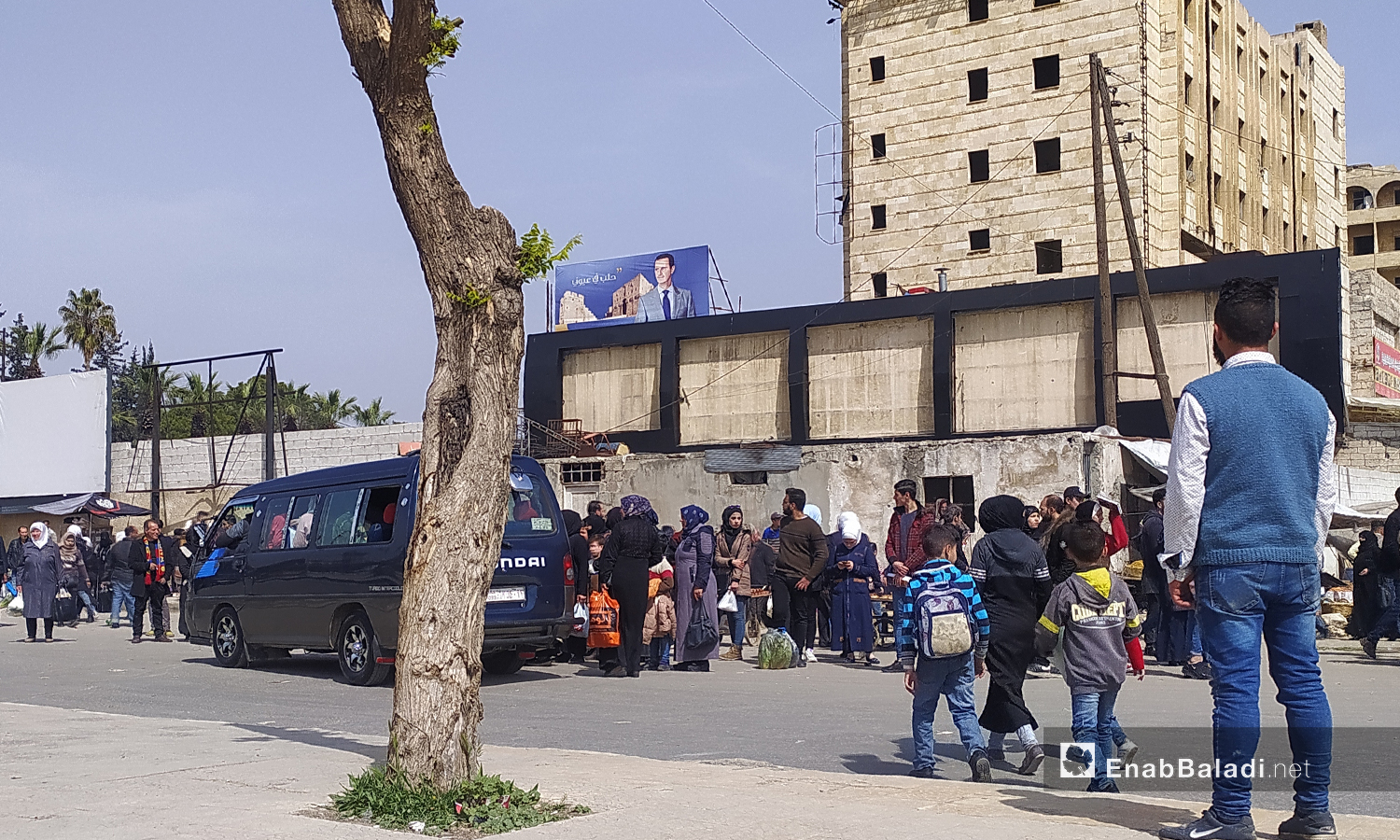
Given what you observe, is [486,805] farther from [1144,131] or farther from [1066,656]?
[1144,131]

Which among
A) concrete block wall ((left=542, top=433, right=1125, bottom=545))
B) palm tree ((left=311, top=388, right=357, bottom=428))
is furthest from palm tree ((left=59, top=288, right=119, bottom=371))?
concrete block wall ((left=542, top=433, right=1125, bottom=545))

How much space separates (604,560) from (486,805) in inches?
321

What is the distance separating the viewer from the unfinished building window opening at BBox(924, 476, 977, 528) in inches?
1098

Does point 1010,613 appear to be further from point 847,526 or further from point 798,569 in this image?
point 847,526

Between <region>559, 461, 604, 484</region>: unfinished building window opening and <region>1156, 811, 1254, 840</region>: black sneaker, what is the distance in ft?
95.4

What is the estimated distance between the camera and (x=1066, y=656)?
7.25 metres

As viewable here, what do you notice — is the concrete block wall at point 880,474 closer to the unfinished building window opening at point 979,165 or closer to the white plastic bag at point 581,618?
the white plastic bag at point 581,618

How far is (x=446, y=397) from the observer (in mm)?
6598

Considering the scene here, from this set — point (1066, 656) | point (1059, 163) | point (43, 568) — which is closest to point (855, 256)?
point (1059, 163)

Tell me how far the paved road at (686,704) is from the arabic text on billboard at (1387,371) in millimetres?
20664

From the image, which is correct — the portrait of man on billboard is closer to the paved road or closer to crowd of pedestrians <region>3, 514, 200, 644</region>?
crowd of pedestrians <region>3, 514, 200, 644</region>

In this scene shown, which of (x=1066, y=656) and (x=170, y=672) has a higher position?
(x=1066, y=656)

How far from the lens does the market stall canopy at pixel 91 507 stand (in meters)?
34.3

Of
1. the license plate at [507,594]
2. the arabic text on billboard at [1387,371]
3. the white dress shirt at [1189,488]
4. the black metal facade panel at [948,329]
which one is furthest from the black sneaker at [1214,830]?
the arabic text on billboard at [1387,371]
